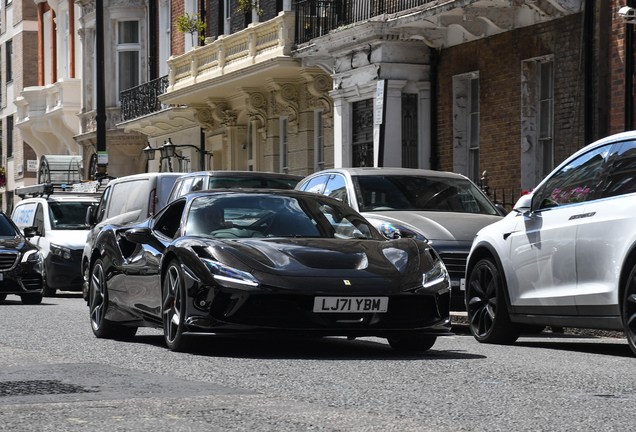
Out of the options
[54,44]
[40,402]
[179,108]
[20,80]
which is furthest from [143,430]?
[20,80]

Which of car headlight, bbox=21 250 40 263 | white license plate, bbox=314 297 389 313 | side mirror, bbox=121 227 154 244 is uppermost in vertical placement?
side mirror, bbox=121 227 154 244

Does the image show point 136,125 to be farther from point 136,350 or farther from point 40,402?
point 40,402

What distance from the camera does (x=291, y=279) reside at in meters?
8.52

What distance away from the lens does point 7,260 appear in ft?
58.5

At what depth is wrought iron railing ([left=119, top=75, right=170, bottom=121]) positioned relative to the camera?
35.5 metres

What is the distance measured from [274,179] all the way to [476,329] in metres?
5.31

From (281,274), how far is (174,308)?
40.5 inches

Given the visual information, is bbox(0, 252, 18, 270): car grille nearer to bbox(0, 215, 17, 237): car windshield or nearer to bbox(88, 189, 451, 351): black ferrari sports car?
bbox(0, 215, 17, 237): car windshield

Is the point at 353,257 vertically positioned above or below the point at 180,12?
below

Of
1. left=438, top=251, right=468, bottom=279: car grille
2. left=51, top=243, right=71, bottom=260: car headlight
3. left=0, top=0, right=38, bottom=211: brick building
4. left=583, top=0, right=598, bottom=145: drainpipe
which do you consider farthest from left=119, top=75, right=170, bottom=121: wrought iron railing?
left=438, top=251, right=468, bottom=279: car grille

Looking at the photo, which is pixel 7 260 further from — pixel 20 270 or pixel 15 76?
pixel 15 76

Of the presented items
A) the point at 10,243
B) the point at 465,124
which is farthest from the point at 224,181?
the point at 465,124

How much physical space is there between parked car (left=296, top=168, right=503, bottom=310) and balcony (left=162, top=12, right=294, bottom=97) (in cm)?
1169

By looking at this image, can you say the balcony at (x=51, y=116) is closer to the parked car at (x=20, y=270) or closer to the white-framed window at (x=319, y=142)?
the white-framed window at (x=319, y=142)
